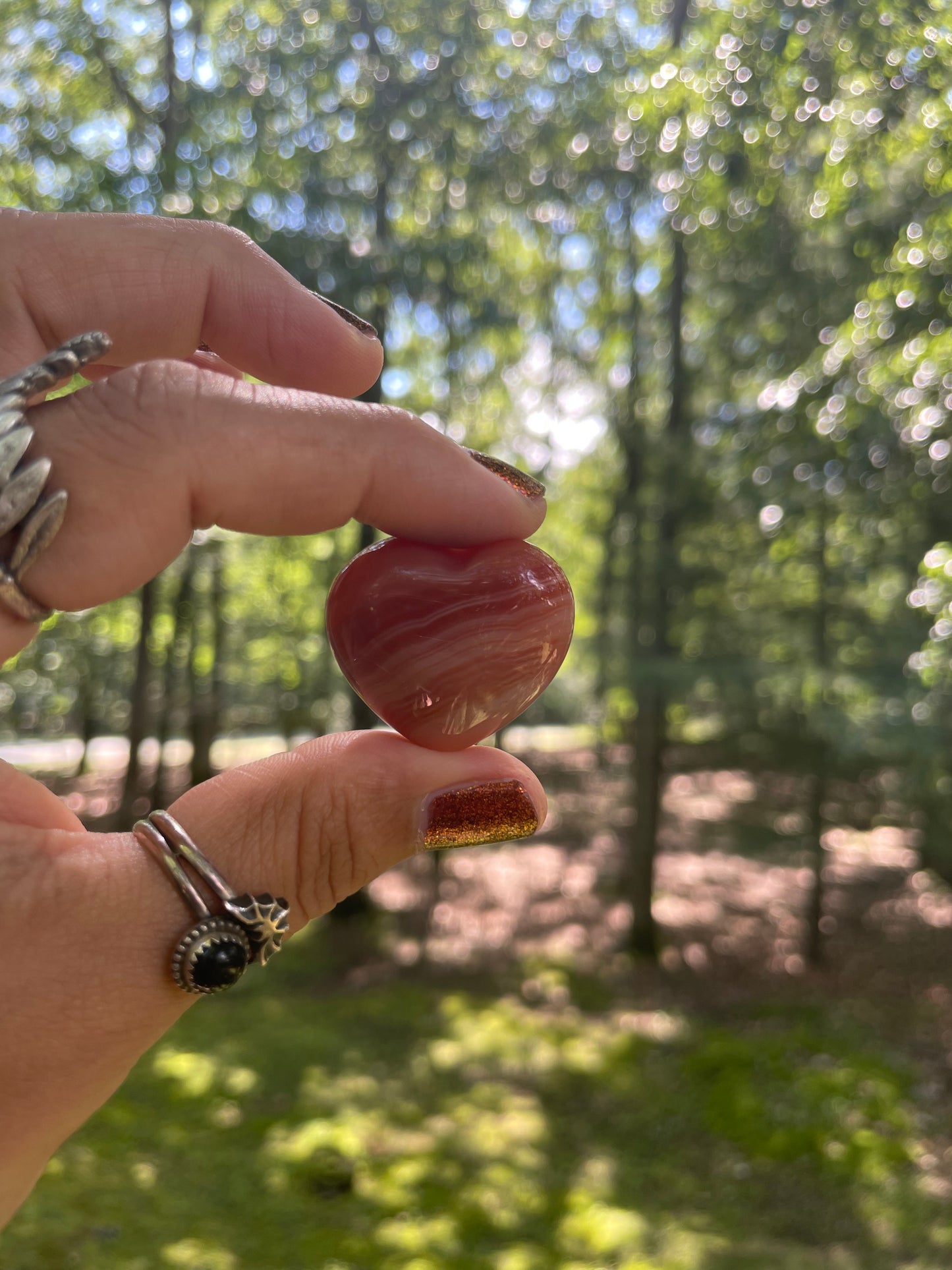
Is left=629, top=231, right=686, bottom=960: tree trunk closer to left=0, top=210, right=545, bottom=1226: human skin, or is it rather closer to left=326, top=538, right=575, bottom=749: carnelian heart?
left=326, top=538, right=575, bottom=749: carnelian heart

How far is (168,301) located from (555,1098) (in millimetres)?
6882

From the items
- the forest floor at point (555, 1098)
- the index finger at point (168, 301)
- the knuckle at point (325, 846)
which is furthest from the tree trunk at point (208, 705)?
the knuckle at point (325, 846)

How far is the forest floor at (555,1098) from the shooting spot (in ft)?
16.5

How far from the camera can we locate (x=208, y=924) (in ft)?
4.36

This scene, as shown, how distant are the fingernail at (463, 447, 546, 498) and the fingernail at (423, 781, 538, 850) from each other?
0.54m

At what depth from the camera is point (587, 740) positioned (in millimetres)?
22609

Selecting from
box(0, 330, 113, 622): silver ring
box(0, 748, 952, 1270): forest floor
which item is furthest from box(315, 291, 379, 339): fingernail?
box(0, 748, 952, 1270): forest floor

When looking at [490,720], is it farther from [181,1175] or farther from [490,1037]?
[490,1037]

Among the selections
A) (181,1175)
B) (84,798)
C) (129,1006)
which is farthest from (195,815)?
(84,798)

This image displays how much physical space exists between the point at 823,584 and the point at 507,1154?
564 centimetres

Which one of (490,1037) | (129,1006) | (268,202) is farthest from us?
(490,1037)

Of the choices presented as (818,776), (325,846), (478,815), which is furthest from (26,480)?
(818,776)

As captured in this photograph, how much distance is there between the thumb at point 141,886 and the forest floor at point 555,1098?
4.17 metres

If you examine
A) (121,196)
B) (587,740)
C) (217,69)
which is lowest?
(587,740)
